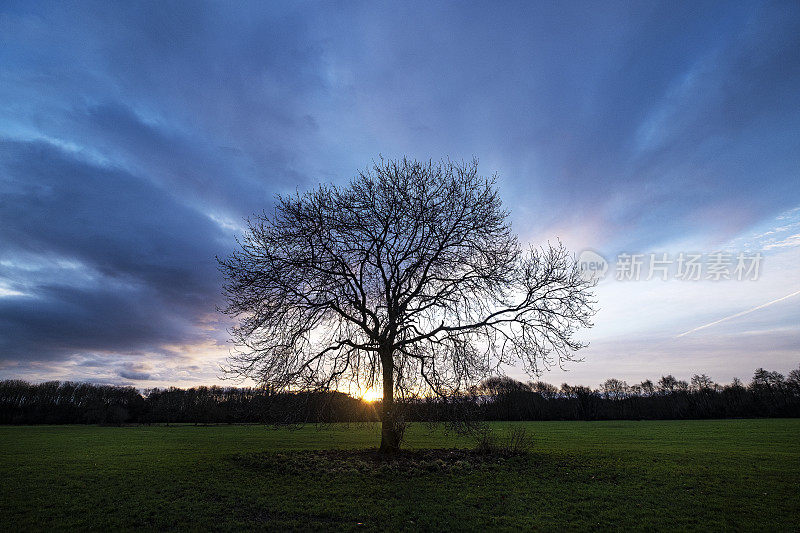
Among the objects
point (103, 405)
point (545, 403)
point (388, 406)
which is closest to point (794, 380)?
point (545, 403)

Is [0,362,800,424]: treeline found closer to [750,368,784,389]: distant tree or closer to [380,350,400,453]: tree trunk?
[750,368,784,389]: distant tree

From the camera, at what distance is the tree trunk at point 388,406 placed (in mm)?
16375

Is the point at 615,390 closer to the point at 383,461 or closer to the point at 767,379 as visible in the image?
the point at 767,379

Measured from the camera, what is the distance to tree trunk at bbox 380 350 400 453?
1638cm

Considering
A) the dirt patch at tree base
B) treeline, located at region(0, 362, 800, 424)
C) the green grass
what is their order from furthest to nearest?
treeline, located at region(0, 362, 800, 424)
the dirt patch at tree base
the green grass

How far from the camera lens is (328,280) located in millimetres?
16891

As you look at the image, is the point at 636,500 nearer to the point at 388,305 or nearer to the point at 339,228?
the point at 388,305

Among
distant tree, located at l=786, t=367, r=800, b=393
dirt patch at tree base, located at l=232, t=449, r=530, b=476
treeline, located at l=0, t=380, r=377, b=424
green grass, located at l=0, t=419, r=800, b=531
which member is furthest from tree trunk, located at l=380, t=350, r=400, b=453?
distant tree, located at l=786, t=367, r=800, b=393

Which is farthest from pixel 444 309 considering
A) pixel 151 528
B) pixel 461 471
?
pixel 151 528

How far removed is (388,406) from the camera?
651 inches

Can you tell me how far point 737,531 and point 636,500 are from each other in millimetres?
2741

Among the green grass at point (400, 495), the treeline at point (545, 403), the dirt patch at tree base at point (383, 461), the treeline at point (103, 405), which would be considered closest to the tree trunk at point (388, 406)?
the dirt patch at tree base at point (383, 461)

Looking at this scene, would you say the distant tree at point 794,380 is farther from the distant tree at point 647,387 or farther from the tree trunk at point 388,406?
the tree trunk at point 388,406

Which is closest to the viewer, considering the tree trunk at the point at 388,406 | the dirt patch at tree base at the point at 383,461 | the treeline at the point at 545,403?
the dirt patch at tree base at the point at 383,461
